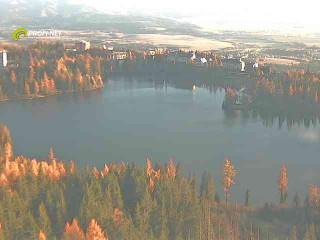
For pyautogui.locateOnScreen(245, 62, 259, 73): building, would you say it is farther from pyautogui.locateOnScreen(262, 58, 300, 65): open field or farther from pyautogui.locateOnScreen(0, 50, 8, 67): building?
pyautogui.locateOnScreen(0, 50, 8, 67): building

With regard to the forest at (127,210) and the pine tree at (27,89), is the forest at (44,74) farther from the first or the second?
the forest at (127,210)

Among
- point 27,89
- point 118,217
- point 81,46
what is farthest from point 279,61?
point 118,217

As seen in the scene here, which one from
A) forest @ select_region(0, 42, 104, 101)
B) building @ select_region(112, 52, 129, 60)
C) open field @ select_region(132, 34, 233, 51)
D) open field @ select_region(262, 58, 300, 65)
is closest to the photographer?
forest @ select_region(0, 42, 104, 101)

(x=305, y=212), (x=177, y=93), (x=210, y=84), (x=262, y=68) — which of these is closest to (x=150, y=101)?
(x=177, y=93)

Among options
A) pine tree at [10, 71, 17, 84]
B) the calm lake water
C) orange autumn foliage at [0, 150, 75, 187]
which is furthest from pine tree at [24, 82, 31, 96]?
orange autumn foliage at [0, 150, 75, 187]

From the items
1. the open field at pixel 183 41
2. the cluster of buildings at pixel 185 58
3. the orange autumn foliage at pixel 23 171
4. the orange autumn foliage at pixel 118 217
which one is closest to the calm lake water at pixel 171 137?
the orange autumn foliage at pixel 23 171
